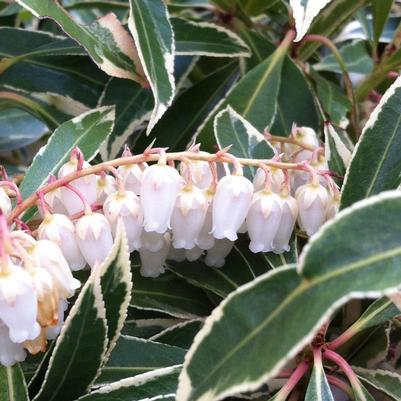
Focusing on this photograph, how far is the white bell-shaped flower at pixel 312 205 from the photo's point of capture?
2.68 ft

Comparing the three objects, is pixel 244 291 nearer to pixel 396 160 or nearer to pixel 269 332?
pixel 269 332

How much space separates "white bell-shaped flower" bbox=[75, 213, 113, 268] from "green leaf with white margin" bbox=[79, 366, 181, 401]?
0.13m

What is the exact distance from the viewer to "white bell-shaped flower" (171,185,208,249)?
31.2 inches

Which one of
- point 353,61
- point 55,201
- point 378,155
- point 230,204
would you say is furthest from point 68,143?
point 353,61

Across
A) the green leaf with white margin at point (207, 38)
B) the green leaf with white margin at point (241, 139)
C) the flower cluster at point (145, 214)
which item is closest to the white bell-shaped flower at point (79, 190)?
the flower cluster at point (145, 214)

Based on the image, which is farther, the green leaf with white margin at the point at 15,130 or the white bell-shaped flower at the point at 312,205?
the green leaf with white margin at the point at 15,130

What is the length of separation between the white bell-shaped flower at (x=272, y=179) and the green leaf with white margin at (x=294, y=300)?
0.25 meters

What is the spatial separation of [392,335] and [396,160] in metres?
0.32

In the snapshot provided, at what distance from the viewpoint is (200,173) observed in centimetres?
83

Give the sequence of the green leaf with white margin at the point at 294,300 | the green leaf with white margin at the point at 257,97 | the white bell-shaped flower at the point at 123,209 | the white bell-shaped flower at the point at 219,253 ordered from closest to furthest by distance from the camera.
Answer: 1. the green leaf with white margin at the point at 294,300
2. the white bell-shaped flower at the point at 123,209
3. the white bell-shaped flower at the point at 219,253
4. the green leaf with white margin at the point at 257,97

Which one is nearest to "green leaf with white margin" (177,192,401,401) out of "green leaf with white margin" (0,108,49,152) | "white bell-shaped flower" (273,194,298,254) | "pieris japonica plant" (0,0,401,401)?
"pieris japonica plant" (0,0,401,401)

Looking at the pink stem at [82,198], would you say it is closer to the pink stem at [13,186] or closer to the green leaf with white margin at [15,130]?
the pink stem at [13,186]

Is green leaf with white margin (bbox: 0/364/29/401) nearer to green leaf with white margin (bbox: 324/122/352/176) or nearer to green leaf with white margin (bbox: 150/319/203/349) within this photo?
green leaf with white margin (bbox: 150/319/203/349)

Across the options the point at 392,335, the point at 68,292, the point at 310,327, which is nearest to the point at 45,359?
the point at 68,292
